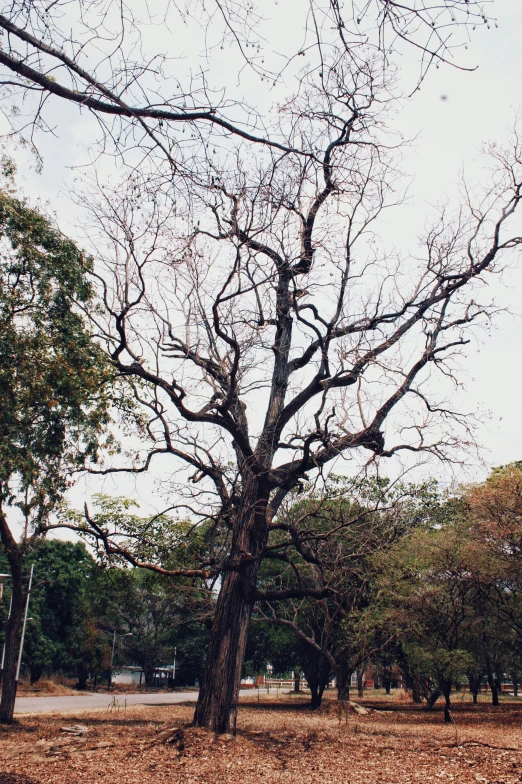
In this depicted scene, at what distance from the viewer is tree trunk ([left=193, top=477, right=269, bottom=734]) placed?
9227 millimetres

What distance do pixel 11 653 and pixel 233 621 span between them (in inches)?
239

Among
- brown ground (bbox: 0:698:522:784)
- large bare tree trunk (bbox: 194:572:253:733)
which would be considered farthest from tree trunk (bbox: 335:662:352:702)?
large bare tree trunk (bbox: 194:572:253:733)

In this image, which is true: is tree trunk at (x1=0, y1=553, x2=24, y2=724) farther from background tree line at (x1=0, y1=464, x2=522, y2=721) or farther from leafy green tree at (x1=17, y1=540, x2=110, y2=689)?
leafy green tree at (x1=17, y1=540, x2=110, y2=689)

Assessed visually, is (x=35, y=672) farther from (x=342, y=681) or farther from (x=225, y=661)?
(x=225, y=661)

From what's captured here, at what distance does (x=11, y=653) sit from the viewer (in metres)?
13.0

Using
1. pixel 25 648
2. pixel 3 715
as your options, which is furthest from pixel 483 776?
pixel 25 648

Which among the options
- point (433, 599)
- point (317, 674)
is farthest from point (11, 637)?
point (317, 674)

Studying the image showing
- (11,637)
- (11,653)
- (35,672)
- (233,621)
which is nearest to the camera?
(233,621)

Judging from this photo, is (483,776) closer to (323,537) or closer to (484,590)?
(323,537)

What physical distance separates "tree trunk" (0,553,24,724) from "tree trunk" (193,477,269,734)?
17.5 ft

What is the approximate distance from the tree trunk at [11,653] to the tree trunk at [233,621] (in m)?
5.34

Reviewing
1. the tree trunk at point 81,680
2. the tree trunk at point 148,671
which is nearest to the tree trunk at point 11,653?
the tree trunk at point 81,680

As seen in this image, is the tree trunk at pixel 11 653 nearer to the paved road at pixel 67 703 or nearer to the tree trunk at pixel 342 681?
the paved road at pixel 67 703

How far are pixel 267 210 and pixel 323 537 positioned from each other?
4.67 metres
